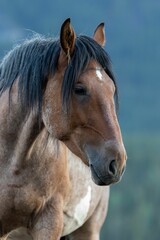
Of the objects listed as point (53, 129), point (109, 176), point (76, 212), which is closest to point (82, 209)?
point (76, 212)

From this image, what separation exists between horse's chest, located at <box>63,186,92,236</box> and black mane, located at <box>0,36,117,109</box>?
50.0 inches

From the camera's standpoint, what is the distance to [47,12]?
102062mm

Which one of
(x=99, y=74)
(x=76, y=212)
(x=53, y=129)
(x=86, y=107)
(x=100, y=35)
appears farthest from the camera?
(x=76, y=212)

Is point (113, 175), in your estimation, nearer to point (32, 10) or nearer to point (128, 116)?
point (128, 116)

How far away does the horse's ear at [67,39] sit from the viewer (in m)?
6.93

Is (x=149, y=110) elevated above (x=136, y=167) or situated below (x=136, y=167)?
below

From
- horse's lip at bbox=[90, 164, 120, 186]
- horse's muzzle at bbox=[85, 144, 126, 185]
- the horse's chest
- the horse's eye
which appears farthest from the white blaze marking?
the horse's chest

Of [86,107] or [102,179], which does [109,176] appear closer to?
[102,179]

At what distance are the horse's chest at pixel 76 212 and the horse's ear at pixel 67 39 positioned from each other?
64.5 inches

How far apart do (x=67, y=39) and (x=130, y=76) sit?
7387 cm

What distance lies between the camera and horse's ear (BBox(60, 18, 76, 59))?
22.7 ft

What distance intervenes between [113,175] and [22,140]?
994mm

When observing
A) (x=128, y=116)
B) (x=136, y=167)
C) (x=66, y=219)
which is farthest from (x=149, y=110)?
(x=66, y=219)

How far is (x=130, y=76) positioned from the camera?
80.7 m
